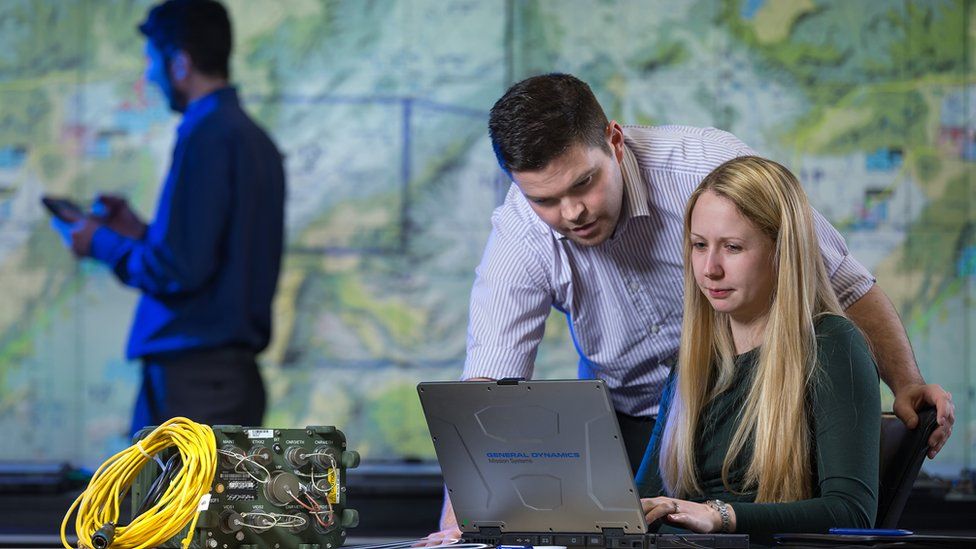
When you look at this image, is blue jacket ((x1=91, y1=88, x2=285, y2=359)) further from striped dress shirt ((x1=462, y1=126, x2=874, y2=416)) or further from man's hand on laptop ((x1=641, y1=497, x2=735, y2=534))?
man's hand on laptop ((x1=641, y1=497, x2=735, y2=534))

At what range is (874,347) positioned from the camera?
2.12m

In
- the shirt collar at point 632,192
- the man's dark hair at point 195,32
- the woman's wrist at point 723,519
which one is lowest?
the woman's wrist at point 723,519

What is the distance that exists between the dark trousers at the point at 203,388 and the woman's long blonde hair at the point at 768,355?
98.5 inches

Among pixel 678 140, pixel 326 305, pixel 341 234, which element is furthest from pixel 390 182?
pixel 678 140


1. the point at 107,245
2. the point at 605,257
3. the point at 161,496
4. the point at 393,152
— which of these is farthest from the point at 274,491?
the point at 107,245

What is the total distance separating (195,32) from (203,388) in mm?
1485

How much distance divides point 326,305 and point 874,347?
282cm

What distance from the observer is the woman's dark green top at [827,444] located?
1586 millimetres

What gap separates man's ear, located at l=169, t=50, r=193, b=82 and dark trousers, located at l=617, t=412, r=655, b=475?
9.16 feet

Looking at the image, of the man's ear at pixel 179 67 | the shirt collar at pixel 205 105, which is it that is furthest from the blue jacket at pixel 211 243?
the man's ear at pixel 179 67

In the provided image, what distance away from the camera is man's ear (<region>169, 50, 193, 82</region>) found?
176 inches

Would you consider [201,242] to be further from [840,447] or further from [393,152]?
[840,447]

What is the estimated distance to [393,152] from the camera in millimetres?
4547

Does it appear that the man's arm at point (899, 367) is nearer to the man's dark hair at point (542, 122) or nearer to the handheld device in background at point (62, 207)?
the man's dark hair at point (542, 122)
